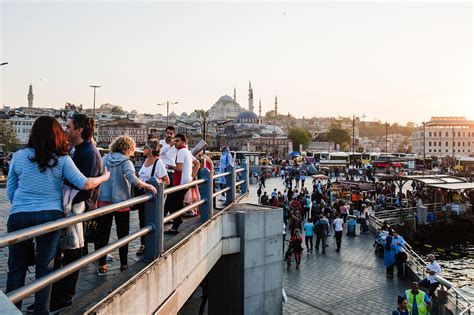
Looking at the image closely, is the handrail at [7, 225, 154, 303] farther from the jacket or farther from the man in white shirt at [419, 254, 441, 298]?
the man in white shirt at [419, 254, 441, 298]

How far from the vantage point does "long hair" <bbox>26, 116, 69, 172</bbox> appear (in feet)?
10.8

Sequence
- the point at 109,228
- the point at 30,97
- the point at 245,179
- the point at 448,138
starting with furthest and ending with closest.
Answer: the point at 30,97
the point at 448,138
the point at 245,179
the point at 109,228

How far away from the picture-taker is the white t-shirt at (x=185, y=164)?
6.66 m

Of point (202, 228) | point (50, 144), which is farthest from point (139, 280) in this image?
point (202, 228)

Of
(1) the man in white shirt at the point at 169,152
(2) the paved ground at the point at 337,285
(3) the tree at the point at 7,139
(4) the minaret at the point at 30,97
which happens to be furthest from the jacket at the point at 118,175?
(4) the minaret at the point at 30,97

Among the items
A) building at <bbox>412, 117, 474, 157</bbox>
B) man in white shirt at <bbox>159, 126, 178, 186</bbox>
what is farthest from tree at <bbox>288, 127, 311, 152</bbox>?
man in white shirt at <bbox>159, 126, 178, 186</bbox>

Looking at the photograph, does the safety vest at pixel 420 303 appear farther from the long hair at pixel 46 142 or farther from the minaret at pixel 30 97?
the minaret at pixel 30 97

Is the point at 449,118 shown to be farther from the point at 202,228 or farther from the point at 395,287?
the point at 202,228

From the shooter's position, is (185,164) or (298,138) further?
(298,138)

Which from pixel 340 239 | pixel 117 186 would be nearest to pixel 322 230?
pixel 340 239

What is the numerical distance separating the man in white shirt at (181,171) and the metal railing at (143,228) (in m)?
0.26

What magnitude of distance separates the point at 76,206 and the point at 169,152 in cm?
350

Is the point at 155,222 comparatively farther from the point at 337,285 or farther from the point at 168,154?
the point at 337,285

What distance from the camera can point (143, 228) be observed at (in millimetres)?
4250
